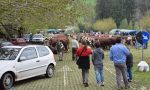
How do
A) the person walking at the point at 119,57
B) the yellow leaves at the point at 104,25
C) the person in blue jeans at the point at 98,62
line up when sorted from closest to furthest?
the person walking at the point at 119,57, the person in blue jeans at the point at 98,62, the yellow leaves at the point at 104,25

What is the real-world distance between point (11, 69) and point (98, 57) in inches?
134

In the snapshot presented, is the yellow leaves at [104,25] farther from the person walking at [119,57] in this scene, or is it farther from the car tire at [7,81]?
the person walking at [119,57]

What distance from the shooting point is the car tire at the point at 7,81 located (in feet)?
52.1

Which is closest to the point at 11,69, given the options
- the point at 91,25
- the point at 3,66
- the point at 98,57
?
the point at 3,66

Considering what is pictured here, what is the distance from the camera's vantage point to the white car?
53.3 feet

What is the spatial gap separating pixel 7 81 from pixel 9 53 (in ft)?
5.97

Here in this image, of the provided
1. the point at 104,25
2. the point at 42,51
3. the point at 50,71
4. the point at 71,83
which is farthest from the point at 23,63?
the point at 104,25

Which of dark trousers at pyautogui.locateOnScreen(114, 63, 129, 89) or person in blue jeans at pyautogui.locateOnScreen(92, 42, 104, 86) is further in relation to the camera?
person in blue jeans at pyautogui.locateOnScreen(92, 42, 104, 86)

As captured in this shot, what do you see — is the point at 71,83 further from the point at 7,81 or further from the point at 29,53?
the point at 7,81

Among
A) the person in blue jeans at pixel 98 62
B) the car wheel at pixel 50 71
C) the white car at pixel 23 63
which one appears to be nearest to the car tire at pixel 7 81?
the white car at pixel 23 63

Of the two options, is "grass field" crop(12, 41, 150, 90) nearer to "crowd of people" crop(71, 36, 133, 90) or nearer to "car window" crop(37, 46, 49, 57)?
"crowd of people" crop(71, 36, 133, 90)

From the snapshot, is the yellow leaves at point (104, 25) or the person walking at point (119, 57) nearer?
the person walking at point (119, 57)

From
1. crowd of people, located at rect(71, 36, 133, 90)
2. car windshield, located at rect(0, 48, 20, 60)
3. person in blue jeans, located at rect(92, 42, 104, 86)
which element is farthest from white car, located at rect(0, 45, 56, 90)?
person in blue jeans, located at rect(92, 42, 104, 86)

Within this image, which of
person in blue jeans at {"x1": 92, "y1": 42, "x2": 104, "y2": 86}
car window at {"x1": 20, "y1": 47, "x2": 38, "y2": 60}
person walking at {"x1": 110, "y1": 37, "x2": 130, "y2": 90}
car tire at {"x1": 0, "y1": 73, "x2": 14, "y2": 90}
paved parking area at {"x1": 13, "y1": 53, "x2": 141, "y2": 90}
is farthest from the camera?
car window at {"x1": 20, "y1": 47, "x2": 38, "y2": 60}
